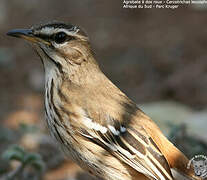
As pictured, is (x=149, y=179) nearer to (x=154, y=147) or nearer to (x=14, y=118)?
(x=154, y=147)

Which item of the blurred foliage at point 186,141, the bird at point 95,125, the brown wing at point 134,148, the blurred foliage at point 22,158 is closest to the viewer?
the brown wing at point 134,148

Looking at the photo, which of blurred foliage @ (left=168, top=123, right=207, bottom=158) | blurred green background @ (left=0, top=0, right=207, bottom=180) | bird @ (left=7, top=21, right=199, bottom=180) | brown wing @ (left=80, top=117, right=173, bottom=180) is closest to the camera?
brown wing @ (left=80, top=117, right=173, bottom=180)

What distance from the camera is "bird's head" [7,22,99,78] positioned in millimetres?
7507

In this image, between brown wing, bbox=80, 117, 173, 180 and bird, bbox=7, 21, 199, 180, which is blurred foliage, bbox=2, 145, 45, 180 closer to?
bird, bbox=7, 21, 199, 180

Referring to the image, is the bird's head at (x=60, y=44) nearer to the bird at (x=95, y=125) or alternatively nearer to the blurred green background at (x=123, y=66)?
the bird at (x=95, y=125)

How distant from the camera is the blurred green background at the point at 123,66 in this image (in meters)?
9.88

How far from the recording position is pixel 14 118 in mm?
11250

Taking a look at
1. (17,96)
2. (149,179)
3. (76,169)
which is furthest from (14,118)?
(149,179)

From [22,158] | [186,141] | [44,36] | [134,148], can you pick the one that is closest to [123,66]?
[186,141]

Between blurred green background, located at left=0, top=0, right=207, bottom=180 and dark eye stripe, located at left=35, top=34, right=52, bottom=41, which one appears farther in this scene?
blurred green background, located at left=0, top=0, right=207, bottom=180

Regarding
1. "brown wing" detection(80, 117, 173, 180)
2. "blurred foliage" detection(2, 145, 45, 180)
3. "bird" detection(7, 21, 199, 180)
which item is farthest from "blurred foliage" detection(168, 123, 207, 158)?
"blurred foliage" detection(2, 145, 45, 180)

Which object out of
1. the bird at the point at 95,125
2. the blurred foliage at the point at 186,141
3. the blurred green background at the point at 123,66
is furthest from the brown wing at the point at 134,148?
the blurred green background at the point at 123,66

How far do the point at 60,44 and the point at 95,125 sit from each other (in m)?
1.02

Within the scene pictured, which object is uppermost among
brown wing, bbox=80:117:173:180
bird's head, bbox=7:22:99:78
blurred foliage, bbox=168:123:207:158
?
bird's head, bbox=7:22:99:78
